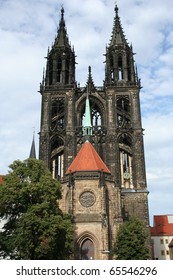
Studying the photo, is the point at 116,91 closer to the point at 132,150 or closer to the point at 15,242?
the point at 132,150

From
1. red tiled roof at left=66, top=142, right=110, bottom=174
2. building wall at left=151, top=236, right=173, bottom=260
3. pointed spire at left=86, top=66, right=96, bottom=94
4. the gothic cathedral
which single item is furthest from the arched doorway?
building wall at left=151, top=236, right=173, bottom=260

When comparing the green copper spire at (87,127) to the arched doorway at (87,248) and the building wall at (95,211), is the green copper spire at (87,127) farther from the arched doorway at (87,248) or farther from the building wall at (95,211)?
the arched doorway at (87,248)

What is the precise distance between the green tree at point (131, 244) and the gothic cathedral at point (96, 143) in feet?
5.43

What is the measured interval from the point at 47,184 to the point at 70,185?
9516 mm

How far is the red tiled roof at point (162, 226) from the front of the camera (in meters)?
47.4

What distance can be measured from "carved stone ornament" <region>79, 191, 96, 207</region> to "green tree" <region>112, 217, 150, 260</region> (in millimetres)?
3707

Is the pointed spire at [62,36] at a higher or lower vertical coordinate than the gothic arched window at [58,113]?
higher

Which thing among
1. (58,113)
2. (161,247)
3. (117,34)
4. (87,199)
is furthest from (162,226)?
(117,34)

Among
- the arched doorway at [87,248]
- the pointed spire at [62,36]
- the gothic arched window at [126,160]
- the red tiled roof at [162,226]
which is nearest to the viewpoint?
the arched doorway at [87,248]

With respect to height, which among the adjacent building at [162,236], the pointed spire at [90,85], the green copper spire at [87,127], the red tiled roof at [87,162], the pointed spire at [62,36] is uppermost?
the pointed spire at [62,36]

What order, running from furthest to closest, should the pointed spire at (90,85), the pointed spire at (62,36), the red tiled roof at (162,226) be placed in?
the red tiled roof at (162,226) < the pointed spire at (62,36) < the pointed spire at (90,85)

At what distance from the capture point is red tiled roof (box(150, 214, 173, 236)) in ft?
156

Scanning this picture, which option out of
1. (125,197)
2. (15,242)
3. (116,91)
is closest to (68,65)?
(116,91)

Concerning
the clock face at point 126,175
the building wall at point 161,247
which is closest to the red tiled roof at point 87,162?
the clock face at point 126,175
